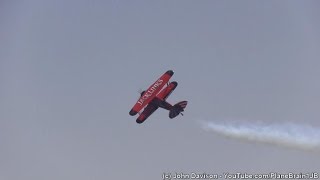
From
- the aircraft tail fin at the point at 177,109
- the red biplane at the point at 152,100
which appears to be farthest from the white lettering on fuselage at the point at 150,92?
the aircraft tail fin at the point at 177,109

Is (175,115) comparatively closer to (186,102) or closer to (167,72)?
(186,102)

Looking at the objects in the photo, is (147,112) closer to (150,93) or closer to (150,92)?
(150,93)

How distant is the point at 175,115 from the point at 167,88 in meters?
6.77

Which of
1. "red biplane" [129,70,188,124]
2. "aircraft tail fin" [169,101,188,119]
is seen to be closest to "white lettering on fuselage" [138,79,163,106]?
"red biplane" [129,70,188,124]

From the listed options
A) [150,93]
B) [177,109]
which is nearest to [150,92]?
[150,93]

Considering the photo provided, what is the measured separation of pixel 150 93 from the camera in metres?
133

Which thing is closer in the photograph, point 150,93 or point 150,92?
point 150,93

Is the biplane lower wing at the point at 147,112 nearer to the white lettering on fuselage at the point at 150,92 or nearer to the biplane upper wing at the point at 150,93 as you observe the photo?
the biplane upper wing at the point at 150,93

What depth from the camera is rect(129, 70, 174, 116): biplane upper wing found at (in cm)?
13162

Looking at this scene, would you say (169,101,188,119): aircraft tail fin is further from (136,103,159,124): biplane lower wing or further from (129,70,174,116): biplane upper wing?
(129,70,174,116): biplane upper wing

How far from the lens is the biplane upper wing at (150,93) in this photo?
131625mm

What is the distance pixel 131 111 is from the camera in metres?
131

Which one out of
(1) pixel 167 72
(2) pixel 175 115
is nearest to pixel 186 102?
(2) pixel 175 115

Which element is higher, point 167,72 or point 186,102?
point 167,72
